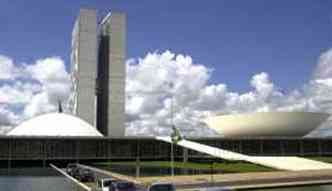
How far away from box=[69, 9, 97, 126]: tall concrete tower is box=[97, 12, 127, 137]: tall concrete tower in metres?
4.86

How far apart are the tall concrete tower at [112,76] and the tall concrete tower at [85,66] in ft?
15.9

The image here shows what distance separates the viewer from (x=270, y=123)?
124 m

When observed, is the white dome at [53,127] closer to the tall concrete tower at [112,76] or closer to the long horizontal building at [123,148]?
the long horizontal building at [123,148]

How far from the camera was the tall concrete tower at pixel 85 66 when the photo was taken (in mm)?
178000

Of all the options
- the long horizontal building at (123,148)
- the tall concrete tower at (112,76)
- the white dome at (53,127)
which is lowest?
the long horizontal building at (123,148)

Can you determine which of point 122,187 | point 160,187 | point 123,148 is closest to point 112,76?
point 123,148

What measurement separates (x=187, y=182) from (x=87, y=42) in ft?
481

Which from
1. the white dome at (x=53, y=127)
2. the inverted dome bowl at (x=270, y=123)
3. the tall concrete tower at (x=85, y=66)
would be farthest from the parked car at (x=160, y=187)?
the tall concrete tower at (x=85, y=66)

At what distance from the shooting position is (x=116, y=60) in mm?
183875

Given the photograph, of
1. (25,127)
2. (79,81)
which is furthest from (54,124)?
(79,81)

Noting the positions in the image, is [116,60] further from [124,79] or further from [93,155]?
[93,155]

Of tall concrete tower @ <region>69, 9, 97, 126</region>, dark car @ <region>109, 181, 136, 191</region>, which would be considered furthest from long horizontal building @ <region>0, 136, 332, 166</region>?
dark car @ <region>109, 181, 136, 191</region>

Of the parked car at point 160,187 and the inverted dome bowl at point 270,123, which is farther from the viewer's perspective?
the inverted dome bowl at point 270,123

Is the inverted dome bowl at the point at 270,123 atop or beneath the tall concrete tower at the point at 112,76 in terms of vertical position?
beneath
